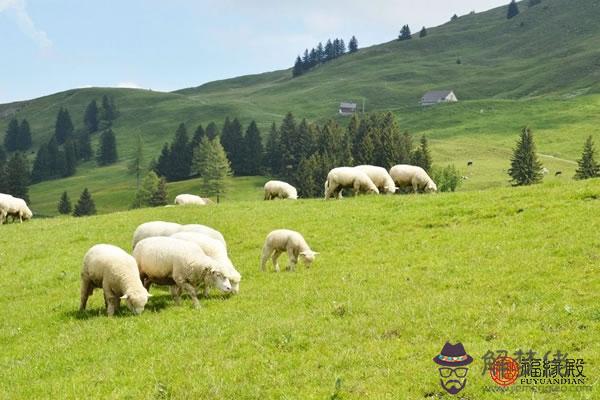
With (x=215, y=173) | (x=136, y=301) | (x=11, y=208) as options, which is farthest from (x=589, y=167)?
(x=136, y=301)

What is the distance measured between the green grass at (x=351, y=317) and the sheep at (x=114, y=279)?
520 millimetres

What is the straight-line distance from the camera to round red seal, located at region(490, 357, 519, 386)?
981cm

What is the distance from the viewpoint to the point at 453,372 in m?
10.2

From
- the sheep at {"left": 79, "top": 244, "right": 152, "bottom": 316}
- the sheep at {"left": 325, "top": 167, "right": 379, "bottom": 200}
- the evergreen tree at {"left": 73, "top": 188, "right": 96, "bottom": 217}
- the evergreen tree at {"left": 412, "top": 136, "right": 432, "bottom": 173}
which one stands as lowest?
the evergreen tree at {"left": 73, "top": 188, "right": 96, "bottom": 217}

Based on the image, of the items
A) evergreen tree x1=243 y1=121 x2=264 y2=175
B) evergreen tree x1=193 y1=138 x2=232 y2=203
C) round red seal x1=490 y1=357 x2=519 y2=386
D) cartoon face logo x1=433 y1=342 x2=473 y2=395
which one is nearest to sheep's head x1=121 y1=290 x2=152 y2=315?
cartoon face logo x1=433 y1=342 x2=473 y2=395

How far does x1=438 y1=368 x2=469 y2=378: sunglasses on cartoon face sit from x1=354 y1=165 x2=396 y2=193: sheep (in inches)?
1028

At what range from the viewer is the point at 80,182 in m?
176

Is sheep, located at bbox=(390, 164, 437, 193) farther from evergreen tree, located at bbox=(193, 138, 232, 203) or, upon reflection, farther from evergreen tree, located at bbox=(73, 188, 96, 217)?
evergreen tree, located at bbox=(73, 188, 96, 217)

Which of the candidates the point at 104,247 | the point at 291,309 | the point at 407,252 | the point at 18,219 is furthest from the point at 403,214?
the point at 18,219

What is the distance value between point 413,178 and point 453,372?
93.8 ft

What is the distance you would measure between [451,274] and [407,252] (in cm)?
402

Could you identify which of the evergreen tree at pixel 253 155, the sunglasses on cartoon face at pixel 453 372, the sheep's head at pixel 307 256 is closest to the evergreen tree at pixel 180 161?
the evergreen tree at pixel 253 155

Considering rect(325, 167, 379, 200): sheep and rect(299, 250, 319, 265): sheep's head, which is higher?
rect(325, 167, 379, 200): sheep

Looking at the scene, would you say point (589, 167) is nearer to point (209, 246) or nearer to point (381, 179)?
point (381, 179)
